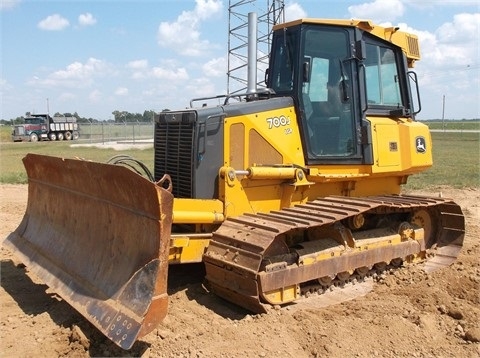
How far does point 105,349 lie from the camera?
159 inches

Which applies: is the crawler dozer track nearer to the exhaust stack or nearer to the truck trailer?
the exhaust stack

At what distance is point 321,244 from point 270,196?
2.60ft

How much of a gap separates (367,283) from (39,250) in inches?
153

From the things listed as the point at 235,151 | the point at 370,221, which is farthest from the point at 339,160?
the point at 235,151

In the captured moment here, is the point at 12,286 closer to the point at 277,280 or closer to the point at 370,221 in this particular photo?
the point at 277,280

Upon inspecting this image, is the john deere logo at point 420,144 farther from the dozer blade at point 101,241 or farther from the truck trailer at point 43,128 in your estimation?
the truck trailer at point 43,128

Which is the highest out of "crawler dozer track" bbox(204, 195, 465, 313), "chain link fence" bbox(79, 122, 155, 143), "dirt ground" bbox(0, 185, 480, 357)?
"chain link fence" bbox(79, 122, 155, 143)

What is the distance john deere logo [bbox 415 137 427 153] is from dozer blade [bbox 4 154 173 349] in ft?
13.0

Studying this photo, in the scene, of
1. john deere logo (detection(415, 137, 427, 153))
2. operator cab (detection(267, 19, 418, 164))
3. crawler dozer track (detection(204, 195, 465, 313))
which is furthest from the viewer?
john deere logo (detection(415, 137, 427, 153))

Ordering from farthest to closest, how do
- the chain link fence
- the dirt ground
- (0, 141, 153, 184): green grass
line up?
the chain link fence, (0, 141, 153, 184): green grass, the dirt ground

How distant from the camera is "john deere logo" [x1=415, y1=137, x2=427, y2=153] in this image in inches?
264

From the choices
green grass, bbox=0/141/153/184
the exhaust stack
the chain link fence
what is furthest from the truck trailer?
the exhaust stack

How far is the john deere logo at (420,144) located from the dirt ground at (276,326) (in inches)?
71.0

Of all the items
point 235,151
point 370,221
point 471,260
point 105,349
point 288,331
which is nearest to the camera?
point 105,349
